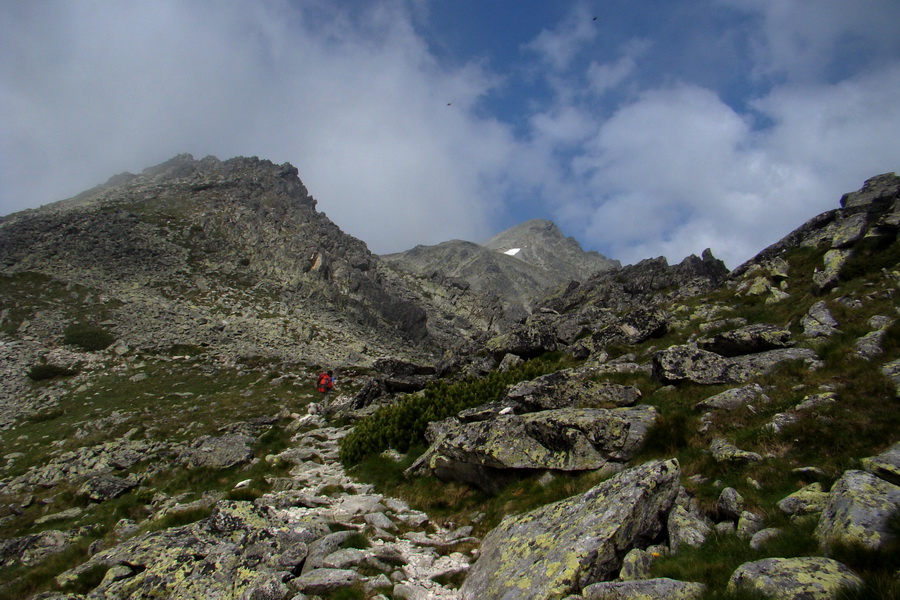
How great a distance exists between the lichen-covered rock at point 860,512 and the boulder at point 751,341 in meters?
9.29

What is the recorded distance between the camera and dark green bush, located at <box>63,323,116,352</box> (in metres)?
45.0

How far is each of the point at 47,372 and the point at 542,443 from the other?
49.3 metres

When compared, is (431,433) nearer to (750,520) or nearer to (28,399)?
(750,520)

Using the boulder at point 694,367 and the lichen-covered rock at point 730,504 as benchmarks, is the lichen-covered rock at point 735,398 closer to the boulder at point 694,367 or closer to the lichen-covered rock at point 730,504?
the boulder at point 694,367

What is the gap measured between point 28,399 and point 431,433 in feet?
132

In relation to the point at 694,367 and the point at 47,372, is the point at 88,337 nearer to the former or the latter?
the point at 47,372

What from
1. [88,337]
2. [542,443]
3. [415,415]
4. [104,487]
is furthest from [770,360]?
[88,337]

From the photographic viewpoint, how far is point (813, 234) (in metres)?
27.9

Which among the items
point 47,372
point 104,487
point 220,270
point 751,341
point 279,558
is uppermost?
point 220,270

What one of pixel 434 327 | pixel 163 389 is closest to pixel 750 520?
pixel 163 389

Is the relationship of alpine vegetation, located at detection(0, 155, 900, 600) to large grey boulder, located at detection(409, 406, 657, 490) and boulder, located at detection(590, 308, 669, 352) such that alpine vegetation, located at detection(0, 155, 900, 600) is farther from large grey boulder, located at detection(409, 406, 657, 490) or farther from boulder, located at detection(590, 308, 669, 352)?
boulder, located at detection(590, 308, 669, 352)

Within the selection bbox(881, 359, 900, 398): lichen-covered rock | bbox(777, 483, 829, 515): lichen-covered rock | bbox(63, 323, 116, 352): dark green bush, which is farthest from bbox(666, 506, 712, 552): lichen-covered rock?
bbox(63, 323, 116, 352): dark green bush

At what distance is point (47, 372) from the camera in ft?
130

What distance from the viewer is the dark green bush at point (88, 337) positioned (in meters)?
45.0
